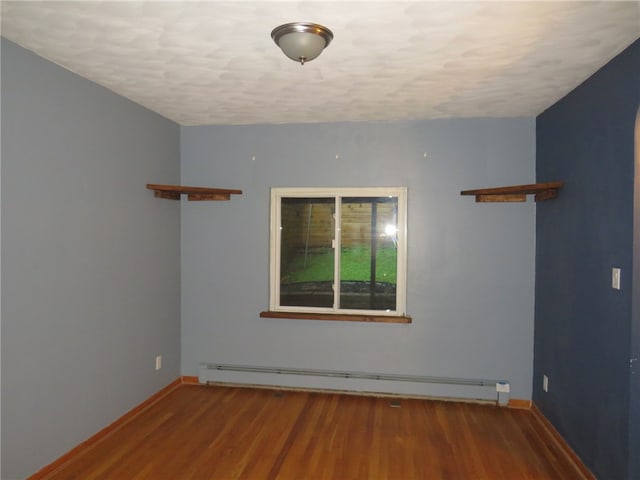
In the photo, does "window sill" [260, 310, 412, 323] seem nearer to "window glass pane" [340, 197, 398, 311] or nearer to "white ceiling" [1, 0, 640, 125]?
"window glass pane" [340, 197, 398, 311]

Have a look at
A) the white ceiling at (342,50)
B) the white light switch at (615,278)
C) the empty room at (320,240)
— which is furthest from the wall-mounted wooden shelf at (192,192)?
the white light switch at (615,278)

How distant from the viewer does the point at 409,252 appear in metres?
3.67

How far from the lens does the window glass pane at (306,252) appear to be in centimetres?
385

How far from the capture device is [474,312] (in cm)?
359

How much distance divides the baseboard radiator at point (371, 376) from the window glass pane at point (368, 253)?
613 millimetres

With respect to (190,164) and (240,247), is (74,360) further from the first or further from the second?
(190,164)

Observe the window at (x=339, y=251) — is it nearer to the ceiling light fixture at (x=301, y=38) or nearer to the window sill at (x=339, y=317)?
the window sill at (x=339, y=317)

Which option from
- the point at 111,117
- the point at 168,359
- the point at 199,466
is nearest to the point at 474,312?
the point at 199,466

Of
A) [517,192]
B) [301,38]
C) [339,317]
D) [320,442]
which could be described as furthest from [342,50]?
[320,442]

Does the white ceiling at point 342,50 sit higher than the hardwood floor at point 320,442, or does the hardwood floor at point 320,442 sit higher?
the white ceiling at point 342,50

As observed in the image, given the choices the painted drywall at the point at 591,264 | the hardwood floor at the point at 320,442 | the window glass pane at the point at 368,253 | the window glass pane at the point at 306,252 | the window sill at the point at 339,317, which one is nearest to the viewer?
the painted drywall at the point at 591,264

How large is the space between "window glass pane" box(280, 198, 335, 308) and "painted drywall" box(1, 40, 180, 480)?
43.9 inches

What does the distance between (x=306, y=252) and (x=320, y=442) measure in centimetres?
167

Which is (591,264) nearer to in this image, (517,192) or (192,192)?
(517,192)
